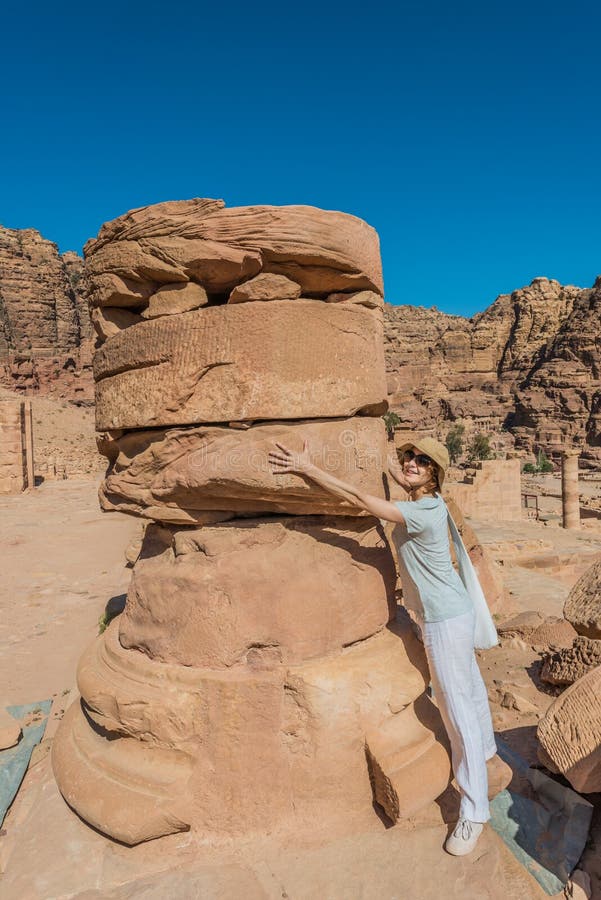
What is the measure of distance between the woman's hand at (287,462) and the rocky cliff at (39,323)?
44268 millimetres

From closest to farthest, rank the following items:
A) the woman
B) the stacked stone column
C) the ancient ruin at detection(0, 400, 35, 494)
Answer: the woman, the stacked stone column, the ancient ruin at detection(0, 400, 35, 494)

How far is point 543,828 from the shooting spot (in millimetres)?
2570

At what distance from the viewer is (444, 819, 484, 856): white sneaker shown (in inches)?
95.8

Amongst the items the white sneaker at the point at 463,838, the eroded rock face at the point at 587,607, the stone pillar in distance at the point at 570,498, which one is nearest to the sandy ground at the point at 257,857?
the white sneaker at the point at 463,838

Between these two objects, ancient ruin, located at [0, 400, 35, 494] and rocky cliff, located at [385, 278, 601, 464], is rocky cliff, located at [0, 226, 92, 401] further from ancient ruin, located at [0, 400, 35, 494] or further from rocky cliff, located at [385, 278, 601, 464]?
rocky cliff, located at [385, 278, 601, 464]

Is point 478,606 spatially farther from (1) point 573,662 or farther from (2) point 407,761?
(1) point 573,662

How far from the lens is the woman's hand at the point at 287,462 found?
276cm

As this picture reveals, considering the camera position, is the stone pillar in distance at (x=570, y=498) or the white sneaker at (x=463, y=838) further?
the stone pillar in distance at (x=570, y=498)

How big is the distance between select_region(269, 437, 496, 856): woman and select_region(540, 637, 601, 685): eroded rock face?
1.38 m

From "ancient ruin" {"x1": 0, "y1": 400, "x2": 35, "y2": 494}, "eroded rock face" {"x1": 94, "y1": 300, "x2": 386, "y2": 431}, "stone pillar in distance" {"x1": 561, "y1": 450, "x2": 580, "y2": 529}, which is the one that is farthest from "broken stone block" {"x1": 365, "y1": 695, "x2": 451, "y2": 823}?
"ancient ruin" {"x1": 0, "y1": 400, "x2": 35, "y2": 494}

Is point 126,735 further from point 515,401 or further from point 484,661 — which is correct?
point 515,401

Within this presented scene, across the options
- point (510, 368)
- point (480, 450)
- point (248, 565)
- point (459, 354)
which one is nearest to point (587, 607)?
point (248, 565)

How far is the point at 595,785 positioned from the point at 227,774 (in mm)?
1666

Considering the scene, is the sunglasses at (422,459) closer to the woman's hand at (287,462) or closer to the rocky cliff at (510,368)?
the woman's hand at (287,462)
